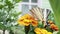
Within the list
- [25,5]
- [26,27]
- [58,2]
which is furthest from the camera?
[25,5]

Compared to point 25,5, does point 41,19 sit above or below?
above

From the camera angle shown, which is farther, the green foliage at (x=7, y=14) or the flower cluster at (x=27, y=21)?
the green foliage at (x=7, y=14)

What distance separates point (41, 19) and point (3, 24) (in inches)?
12.6

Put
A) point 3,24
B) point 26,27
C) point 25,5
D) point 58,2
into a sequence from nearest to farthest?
point 58,2, point 26,27, point 3,24, point 25,5

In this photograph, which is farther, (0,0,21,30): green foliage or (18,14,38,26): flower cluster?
(0,0,21,30): green foliage

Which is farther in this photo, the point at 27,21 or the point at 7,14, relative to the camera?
the point at 7,14

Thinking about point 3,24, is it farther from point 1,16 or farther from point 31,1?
point 31,1

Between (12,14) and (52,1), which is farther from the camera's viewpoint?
(12,14)

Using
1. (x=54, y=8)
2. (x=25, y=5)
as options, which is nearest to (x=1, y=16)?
(x=54, y=8)

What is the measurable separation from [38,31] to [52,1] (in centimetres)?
19

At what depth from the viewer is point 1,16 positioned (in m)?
1.53

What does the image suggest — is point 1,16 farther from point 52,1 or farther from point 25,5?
point 25,5

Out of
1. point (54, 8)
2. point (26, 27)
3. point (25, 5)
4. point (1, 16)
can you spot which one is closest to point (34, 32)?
point (26, 27)

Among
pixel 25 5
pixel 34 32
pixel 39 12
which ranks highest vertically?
pixel 39 12
